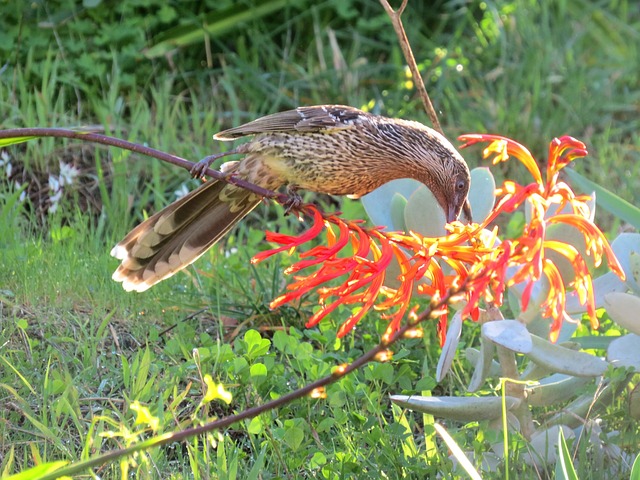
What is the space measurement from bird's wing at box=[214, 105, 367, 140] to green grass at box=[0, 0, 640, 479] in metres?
0.56

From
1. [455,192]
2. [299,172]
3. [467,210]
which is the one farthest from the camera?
[299,172]

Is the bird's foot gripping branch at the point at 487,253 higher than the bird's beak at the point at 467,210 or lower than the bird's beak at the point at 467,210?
higher

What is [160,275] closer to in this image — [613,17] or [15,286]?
[15,286]

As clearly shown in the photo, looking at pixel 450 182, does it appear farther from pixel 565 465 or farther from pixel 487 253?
pixel 565 465

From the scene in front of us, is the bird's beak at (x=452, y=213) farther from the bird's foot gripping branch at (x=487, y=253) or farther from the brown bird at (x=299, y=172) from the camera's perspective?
the bird's foot gripping branch at (x=487, y=253)

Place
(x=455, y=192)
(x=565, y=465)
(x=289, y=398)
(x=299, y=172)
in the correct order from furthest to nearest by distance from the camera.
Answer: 1. (x=299, y=172)
2. (x=455, y=192)
3. (x=565, y=465)
4. (x=289, y=398)

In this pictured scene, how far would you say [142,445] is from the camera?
2006 mm

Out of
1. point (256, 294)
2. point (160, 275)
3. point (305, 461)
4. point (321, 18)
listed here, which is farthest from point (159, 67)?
point (305, 461)

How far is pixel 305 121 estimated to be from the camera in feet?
13.6

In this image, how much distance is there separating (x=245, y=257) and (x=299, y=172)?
834 millimetres

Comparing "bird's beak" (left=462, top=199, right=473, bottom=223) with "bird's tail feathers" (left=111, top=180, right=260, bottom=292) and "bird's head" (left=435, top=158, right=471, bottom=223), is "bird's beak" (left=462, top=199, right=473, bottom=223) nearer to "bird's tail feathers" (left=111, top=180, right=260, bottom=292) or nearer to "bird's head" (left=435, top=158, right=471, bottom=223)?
"bird's head" (left=435, top=158, right=471, bottom=223)

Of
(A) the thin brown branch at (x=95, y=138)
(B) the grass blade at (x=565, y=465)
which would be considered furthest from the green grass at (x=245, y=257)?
(A) the thin brown branch at (x=95, y=138)

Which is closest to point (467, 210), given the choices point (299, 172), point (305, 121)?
point (299, 172)

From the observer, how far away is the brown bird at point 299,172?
12.5 ft
